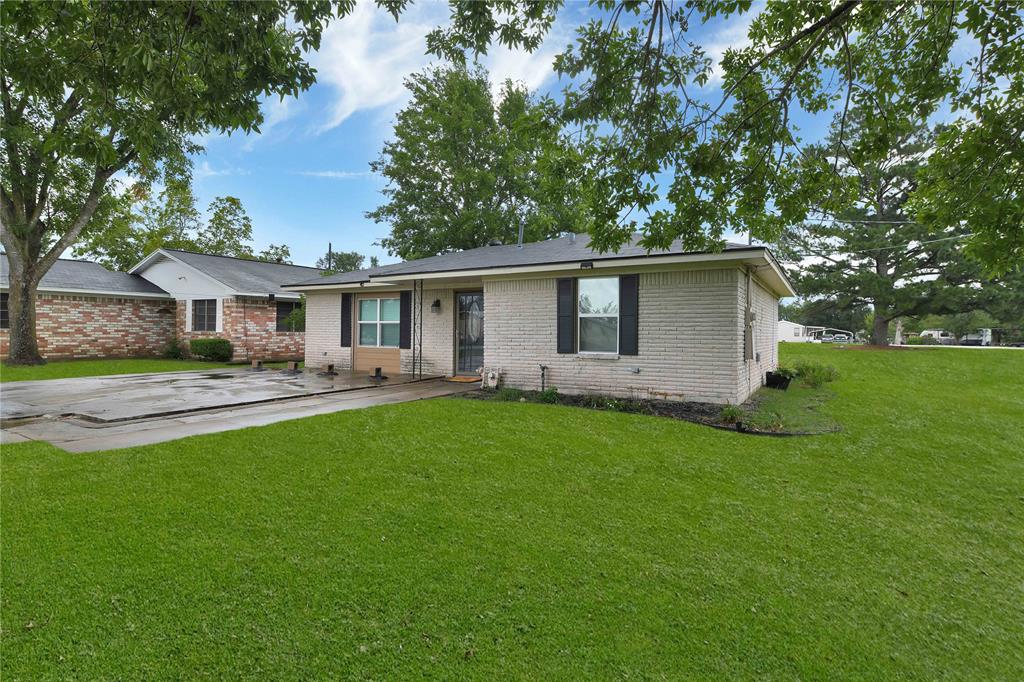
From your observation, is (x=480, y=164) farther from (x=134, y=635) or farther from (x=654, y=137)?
(x=134, y=635)

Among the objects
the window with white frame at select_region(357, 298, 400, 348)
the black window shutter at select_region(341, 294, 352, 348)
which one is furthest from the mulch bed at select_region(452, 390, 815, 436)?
the black window shutter at select_region(341, 294, 352, 348)

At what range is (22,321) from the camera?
616 inches

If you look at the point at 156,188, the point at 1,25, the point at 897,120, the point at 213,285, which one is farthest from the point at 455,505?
the point at 156,188

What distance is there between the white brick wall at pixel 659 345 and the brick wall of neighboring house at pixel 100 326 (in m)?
17.7

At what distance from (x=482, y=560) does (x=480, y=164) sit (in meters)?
27.8

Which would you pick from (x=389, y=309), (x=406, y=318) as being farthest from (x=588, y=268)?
(x=389, y=309)

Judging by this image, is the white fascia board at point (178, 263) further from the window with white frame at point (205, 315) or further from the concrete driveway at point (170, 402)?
the concrete driveway at point (170, 402)

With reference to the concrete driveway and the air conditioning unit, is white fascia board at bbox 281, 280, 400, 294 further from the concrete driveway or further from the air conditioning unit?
the air conditioning unit

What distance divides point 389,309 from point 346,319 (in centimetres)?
164

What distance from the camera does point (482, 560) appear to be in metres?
3.11

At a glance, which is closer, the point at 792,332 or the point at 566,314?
the point at 566,314

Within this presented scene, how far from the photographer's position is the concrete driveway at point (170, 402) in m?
6.03

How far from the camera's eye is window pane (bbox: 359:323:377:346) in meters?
14.0

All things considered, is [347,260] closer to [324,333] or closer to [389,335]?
[324,333]
